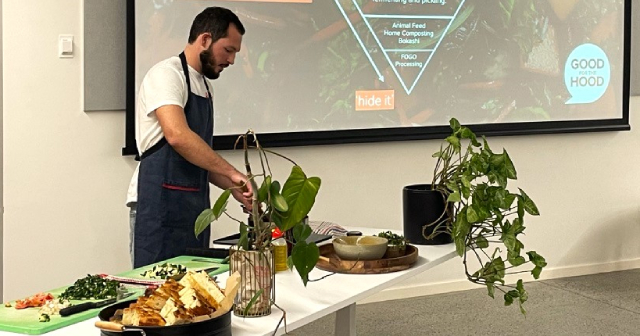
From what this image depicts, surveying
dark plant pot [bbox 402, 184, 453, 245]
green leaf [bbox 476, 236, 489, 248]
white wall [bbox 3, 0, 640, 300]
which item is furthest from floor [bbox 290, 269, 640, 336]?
green leaf [bbox 476, 236, 489, 248]

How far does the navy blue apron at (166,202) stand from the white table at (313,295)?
0.85m

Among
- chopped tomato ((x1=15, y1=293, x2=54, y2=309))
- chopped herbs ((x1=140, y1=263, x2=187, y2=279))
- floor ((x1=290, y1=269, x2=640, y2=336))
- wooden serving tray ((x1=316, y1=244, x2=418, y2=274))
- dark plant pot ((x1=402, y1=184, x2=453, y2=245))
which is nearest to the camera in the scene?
chopped tomato ((x1=15, y1=293, x2=54, y2=309))

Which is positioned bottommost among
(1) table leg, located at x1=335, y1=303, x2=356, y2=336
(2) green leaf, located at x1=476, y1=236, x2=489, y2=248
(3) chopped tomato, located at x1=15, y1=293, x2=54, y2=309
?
(1) table leg, located at x1=335, y1=303, x2=356, y2=336

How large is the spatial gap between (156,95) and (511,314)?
8.58ft

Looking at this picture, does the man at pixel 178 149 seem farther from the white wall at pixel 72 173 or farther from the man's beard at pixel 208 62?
the white wall at pixel 72 173

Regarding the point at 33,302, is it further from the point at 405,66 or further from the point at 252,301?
the point at 405,66

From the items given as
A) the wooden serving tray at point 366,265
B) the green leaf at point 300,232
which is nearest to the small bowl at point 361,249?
Result: the wooden serving tray at point 366,265

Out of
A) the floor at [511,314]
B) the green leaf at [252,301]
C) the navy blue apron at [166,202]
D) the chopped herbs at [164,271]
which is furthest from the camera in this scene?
the floor at [511,314]

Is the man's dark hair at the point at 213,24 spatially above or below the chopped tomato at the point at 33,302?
above

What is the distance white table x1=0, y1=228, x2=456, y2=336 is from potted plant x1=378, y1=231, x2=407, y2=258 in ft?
0.24

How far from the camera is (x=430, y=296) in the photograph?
5.69 meters

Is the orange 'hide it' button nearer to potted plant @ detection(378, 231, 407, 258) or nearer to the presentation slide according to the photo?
the presentation slide

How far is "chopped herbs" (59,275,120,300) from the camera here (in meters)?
2.57

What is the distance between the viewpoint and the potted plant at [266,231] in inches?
92.6
